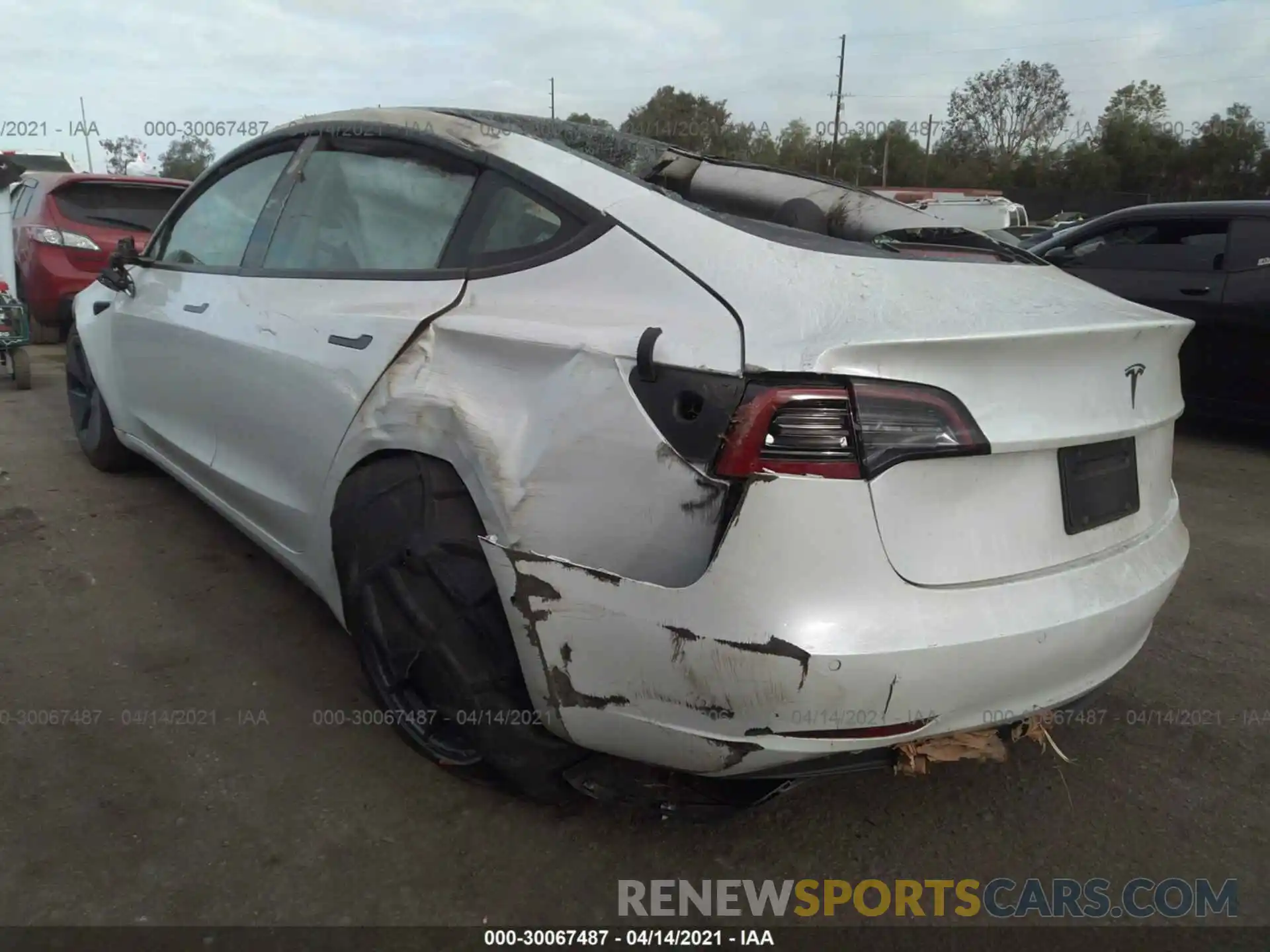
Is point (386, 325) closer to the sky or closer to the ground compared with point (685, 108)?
closer to the ground

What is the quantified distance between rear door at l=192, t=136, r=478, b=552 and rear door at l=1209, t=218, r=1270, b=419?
5.31 metres

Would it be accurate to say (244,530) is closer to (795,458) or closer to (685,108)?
(795,458)

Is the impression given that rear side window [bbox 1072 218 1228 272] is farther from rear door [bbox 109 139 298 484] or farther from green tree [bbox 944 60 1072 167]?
green tree [bbox 944 60 1072 167]

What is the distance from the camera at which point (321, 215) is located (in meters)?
2.91

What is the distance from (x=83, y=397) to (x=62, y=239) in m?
4.27

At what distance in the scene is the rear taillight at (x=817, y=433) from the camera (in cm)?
162

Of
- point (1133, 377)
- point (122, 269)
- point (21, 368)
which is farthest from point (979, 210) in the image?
point (1133, 377)

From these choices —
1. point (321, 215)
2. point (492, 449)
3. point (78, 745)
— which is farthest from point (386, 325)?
point (78, 745)

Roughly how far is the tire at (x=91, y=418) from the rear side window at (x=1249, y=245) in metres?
6.44

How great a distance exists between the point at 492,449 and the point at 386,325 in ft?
1.89

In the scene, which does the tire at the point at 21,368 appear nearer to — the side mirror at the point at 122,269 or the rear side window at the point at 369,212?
the side mirror at the point at 122,269

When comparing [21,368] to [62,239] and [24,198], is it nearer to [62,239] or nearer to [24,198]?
[62,239]

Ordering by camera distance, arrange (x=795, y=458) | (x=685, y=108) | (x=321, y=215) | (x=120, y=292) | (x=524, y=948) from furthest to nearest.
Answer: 1. (x=685, y=108)
2. (x=120, y=292)
3. (x=321, y=215)
4. (x=524, y=948)
5. (x=795, y=458)

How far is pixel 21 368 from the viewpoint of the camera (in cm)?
686
